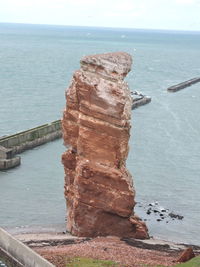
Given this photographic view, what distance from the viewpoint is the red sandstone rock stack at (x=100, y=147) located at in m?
38.4

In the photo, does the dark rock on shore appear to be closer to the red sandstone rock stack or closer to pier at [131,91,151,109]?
the red sandstone rock stack

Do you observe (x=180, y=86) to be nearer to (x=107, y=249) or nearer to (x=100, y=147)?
(x=100, y=147)

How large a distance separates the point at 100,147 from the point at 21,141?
38906 millimetres

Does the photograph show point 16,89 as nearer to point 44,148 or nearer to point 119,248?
point 44,148

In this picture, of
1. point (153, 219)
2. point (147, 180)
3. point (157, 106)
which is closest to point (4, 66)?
point (157, 106)

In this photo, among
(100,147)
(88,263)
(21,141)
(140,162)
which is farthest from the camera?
(21,141)

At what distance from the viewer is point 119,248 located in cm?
3662

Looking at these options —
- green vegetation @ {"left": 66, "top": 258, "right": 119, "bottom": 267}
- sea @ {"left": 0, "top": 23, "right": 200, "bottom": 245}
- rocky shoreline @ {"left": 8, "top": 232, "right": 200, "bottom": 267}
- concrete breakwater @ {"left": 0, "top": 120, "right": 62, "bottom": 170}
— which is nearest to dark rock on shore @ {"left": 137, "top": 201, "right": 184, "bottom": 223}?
sea @ {"left": 0, "top": 23, "right": 200, "bottom": 245}

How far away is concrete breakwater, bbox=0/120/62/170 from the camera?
221 feet

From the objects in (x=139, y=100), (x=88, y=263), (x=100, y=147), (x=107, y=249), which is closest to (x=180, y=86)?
(x=139, y=100)

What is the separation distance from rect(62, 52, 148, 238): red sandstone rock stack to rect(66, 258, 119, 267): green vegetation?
27.6 ft

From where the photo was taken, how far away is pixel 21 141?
76875mm

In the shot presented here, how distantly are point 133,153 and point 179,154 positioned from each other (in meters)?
6.42

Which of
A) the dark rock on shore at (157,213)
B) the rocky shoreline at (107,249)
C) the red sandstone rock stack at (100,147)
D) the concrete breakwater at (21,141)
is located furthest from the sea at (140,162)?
the red sandstone rock stack at (100,147)
